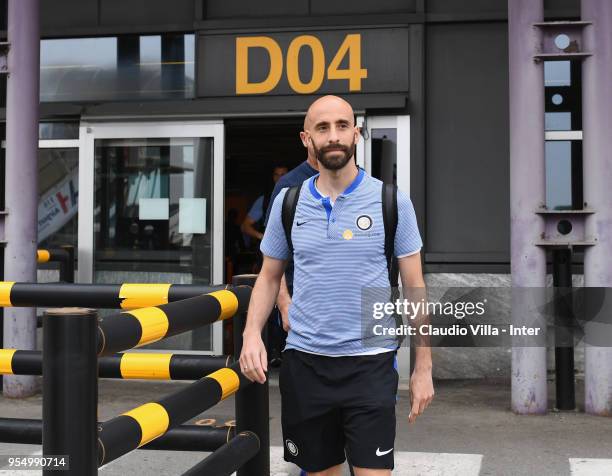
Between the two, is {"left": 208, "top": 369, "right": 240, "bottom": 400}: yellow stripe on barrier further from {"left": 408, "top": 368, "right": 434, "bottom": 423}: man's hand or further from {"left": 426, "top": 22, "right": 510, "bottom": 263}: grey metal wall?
{"left": 426, "top": 22, "right": 510, "bottom": 263}: grey metal wall

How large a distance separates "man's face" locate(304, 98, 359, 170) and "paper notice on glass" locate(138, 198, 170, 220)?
644 centimetres

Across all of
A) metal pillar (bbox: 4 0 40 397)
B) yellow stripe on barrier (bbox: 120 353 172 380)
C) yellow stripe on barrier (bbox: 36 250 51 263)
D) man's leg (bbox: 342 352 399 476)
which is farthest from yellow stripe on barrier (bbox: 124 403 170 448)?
yellow stripe on barrier (bbox: 36 250 51 263)

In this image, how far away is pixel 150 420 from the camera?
2.61 metres

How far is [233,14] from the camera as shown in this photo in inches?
374

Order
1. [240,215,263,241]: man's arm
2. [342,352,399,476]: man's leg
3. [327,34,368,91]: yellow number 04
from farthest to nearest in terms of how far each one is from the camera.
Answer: [240,215,263,241]: man's arm → [327,34,368,91]: yellow number 04 → [342,352,399,476]: man's leg

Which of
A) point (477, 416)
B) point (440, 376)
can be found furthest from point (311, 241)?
point (440, 376)

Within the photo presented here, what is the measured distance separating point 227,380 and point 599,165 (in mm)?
4752

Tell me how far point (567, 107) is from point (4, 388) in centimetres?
587

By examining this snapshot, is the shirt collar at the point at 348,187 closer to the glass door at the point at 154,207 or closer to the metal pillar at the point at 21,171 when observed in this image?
the metal pillar at the point at 21,171

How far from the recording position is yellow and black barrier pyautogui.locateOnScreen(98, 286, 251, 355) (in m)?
2.31

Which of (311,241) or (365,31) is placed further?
(365,31)

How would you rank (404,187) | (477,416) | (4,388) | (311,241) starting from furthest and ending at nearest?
1. (404,187)
2. (4,388)
3. (477,416)
4. (311,241)

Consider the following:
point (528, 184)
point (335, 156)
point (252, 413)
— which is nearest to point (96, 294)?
point (252, 413)

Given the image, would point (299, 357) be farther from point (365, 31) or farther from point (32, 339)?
point (365, 31)
